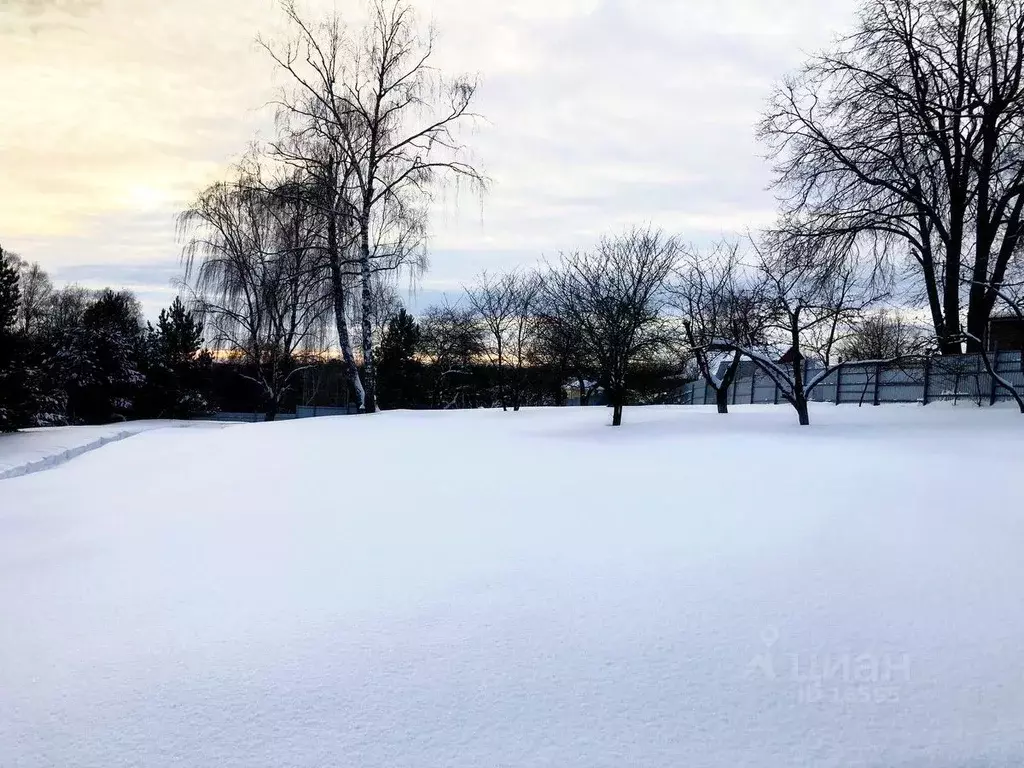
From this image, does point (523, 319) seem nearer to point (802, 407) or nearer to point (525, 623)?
point (802, 407)

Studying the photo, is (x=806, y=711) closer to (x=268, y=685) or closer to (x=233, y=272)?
(x=268, y=685)

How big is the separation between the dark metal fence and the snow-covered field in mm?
9252

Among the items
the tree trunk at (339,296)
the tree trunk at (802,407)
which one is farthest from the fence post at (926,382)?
the tree trunk at (339,296)

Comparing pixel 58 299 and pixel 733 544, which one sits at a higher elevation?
pixel 58 299

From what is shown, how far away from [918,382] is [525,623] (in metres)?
17.9

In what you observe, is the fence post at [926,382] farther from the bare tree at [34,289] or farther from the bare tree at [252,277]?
the bare tree at [34,289]

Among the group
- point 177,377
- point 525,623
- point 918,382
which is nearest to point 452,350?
point 177,377

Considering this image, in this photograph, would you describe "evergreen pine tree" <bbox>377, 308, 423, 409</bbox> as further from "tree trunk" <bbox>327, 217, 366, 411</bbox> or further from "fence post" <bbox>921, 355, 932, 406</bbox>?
"fence post" <bbox>921, 355, 932, 406</bbox>

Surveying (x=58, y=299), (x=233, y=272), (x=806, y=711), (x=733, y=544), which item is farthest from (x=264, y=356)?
(x=58, y=299)

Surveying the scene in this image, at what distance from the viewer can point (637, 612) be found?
4066 millimetres

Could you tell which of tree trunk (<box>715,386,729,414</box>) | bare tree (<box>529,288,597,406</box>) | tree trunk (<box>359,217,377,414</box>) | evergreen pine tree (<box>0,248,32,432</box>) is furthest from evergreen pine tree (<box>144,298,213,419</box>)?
tree trunk (<box>715,386,729,414</box>)

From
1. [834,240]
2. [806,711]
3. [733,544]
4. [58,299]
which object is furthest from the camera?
[58,299]

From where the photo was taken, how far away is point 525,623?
3959 millimetres

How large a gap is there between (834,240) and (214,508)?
1633 centimetres
